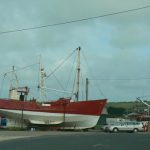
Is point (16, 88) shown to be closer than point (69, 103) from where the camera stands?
No

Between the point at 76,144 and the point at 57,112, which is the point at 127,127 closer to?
the point at 57,112

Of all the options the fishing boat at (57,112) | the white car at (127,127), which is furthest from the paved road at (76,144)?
the white car at (127,127)

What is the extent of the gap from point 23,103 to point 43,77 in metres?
11.8

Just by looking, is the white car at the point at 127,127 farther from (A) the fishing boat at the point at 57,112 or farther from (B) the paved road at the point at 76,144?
(B) the paved road at the point at 76,144

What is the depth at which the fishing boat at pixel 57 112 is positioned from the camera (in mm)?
65938

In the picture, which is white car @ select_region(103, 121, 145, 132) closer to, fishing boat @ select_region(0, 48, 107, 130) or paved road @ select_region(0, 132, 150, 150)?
fishing boat @ select_region(0, 48, 107, 130)

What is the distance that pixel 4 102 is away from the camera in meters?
65.4

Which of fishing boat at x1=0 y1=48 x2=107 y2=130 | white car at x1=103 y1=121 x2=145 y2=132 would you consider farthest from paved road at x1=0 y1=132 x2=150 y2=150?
white car at x1=103 y1=121 x2=145 y2=132

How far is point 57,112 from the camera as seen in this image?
6756 cm

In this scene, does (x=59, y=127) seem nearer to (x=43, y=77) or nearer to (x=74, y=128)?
(x=74, y=128)

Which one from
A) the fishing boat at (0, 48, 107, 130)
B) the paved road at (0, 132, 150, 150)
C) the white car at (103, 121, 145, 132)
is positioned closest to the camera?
the paved road at (0, 132, 150, 150)

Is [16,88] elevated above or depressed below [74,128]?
above

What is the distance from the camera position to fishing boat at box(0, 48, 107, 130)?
65938 millimetres

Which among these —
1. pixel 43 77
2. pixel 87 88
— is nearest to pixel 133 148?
pixel 43 77
